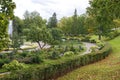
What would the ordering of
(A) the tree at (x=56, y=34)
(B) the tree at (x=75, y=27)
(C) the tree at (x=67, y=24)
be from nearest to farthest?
(A) the tree at (x=56, y=34) → (B) the tree at (x=75, y=27) → (C) the tree at (x=67, y=24)

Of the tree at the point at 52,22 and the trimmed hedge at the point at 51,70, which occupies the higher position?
the tree at the point at 52,22

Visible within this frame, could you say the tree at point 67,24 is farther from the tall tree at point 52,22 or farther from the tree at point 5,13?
the tree at point 5,13

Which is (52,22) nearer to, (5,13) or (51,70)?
(51,70)

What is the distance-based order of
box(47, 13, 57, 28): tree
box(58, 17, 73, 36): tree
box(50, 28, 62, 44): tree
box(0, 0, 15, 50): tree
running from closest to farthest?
box(0, 0, 15, 50): tree
box(50, 28, 62, 44): tree
box(58, 17, 73, 36): tree
box(47, 13, 57, 28): tree

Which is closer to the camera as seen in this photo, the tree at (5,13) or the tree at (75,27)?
the tree at (5,13)

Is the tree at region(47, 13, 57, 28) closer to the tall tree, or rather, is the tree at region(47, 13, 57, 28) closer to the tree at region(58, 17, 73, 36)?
the tall tree

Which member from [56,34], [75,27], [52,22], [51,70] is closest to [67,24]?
[75,27]

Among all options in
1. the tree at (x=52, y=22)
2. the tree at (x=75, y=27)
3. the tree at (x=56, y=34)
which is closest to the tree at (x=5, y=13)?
the tree at (x=56, y=34)

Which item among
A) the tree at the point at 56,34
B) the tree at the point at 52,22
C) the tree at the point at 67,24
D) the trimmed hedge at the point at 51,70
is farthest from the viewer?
the tree at the point at 52,22

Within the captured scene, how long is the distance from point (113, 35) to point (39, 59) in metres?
47.5

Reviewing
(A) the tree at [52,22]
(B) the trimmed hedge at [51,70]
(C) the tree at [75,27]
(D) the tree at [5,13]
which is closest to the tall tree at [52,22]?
(A) the tree at [52,22]

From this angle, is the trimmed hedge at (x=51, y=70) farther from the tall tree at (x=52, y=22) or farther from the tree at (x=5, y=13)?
the tall tree at (x=52, y=22)

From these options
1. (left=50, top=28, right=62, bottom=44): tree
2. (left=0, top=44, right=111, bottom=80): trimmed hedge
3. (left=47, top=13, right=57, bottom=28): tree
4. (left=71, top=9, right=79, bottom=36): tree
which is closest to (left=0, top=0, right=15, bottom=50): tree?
(left=0, top=44, right=111, bottom=80): trimmed hedge

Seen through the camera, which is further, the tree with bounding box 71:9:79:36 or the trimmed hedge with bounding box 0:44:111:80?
the tree with bounding box 71:9:79:36
